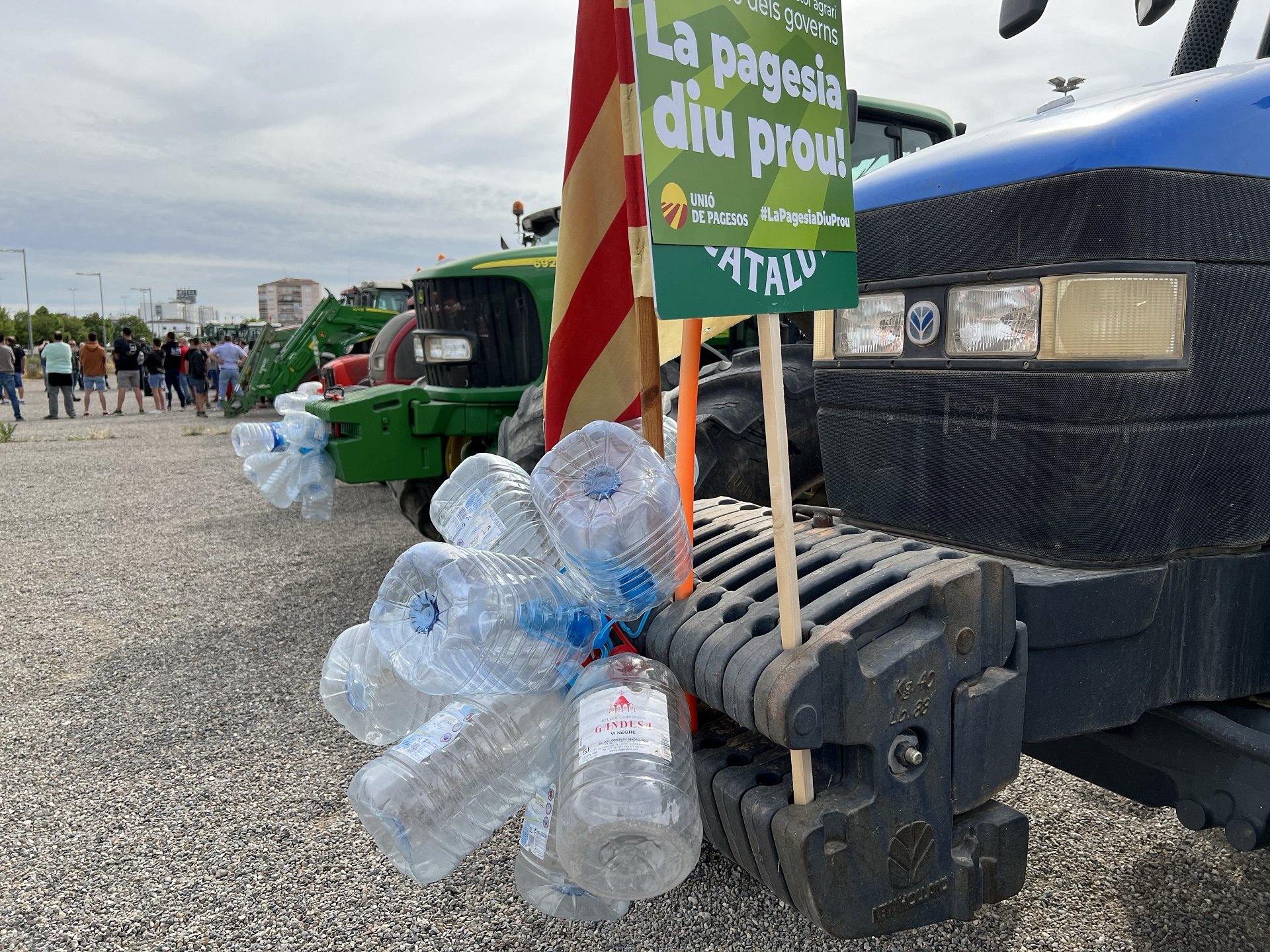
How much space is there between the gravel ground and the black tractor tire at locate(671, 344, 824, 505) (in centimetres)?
128

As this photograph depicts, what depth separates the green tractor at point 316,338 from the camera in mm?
13875

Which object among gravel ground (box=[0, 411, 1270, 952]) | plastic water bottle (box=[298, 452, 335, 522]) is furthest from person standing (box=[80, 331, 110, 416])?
plastic water bottle (box=[298, 452, 335, 522])

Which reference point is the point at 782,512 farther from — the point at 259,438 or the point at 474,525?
the point at 259,438

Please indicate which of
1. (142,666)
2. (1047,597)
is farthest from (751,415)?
(142,666)

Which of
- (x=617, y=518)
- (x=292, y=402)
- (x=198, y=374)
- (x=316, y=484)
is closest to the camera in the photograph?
(x=617, y=518)

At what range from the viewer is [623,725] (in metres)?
1.66

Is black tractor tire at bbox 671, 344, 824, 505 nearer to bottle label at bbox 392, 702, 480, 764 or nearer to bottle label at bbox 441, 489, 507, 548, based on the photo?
bottle label at bbox 441, 489, 507, 548

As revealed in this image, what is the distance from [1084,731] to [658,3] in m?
1.56

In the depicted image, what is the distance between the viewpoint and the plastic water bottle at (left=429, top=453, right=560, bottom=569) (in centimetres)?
226

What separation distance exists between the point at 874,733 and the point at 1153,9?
2.12 meters

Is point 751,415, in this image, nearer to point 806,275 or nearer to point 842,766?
point 806,275

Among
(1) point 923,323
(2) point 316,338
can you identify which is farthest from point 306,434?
(2) point 316,338

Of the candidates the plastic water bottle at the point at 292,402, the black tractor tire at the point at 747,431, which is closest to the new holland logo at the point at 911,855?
the black tractor tire at the point at 747,431

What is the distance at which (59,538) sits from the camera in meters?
7.34
